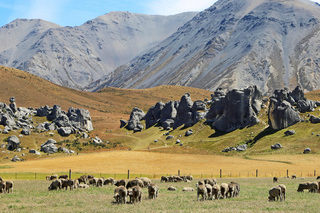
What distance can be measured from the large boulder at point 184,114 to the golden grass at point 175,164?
181ft

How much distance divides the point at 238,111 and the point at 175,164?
62.6m

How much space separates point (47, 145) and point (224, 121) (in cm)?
7717

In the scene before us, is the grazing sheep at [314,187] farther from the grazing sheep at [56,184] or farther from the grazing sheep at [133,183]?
the grazing sheep at [56,184]

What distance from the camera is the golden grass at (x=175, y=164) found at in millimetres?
83806

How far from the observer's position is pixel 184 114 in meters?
175

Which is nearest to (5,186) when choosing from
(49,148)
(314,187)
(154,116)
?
(314,187)

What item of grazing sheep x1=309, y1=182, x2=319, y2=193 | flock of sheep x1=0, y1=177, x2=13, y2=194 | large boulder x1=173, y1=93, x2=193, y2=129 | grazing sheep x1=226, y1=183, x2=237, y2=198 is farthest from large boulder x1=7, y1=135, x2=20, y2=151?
grazing sheep x1=309, y1=182, x2=319, y2=193

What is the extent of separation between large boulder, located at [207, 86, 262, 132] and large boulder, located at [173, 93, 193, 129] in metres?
14.4

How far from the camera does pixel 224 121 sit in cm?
15150

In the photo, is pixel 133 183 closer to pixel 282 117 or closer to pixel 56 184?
pixel 56 184

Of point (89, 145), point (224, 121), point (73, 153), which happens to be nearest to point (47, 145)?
point (73, 153)

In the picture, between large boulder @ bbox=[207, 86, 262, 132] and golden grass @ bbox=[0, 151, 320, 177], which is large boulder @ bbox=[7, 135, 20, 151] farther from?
large boulder @ bbox=[207, 86, 262, 132]

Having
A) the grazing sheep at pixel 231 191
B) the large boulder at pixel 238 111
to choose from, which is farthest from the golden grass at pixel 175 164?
the large boulder at pixel 238 111

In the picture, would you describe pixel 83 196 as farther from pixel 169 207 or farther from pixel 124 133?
pixel 124 133
